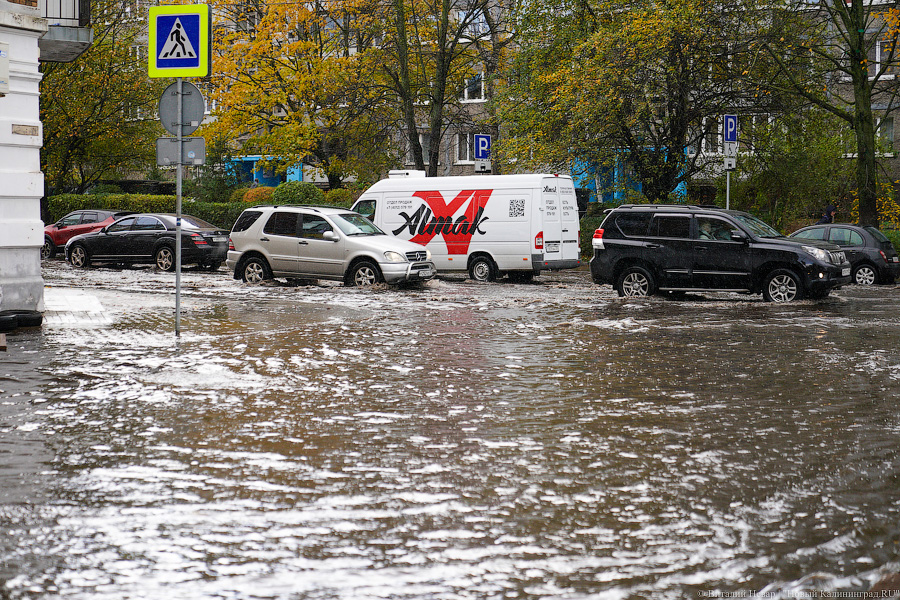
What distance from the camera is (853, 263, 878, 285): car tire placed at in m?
23.6

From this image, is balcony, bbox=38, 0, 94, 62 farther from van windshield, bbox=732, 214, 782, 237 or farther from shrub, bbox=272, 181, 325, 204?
shrub, bbox=272, 181, 325, 204

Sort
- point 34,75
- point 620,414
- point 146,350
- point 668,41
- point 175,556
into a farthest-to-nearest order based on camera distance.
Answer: point 668,41 → point 34,75 → point 146,350 → point 620,414 → point 175,556

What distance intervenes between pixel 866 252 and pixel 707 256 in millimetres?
6505

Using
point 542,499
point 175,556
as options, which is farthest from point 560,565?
point 175,556

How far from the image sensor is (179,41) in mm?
12570

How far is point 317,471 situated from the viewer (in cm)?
646

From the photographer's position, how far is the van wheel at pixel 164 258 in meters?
28.4

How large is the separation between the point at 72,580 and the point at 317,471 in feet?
6.96

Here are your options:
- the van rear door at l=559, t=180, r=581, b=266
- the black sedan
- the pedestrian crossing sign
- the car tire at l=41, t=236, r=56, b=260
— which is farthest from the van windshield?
the car tire at l=41, t=236, r=56, b=260

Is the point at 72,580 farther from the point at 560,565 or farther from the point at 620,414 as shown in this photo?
the point at 620,414

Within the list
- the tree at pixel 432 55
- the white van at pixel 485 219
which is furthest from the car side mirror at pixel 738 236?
the tree at pixel 432 55

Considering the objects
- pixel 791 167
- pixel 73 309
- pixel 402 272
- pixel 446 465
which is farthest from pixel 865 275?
pixel 446 465

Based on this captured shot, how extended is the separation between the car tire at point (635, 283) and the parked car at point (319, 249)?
4.32 m

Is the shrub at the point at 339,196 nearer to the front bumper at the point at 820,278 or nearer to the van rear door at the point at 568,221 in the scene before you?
the van rear door at the point at 568,221
